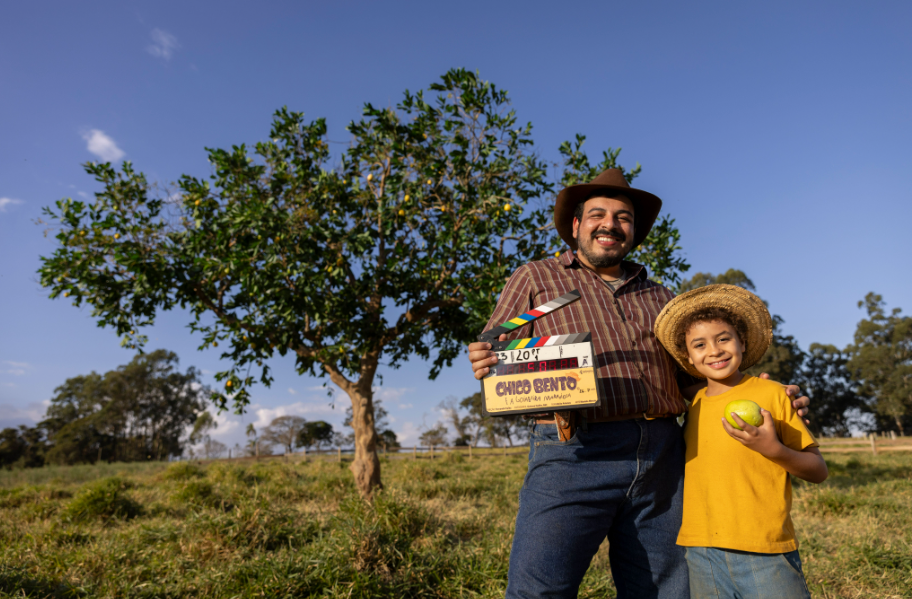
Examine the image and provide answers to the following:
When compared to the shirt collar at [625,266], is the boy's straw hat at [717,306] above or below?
below

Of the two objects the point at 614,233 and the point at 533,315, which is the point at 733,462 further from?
the point at 614,233

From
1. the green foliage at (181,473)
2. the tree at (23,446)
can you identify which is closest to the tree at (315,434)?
the tree at (23,446)

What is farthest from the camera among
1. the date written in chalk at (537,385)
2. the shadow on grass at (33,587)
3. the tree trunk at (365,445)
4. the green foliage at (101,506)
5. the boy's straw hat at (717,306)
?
the tree trunk at (365,445)

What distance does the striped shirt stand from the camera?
2270 mm

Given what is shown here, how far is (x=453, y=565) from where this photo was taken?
177 inches

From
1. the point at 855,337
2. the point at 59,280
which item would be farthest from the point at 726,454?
the point at 855,337

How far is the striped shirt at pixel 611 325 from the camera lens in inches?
89.4

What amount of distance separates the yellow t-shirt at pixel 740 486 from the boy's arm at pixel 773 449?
0.08m

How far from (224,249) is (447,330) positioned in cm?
422

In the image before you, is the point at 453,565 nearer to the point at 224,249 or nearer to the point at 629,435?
the point at 629,435

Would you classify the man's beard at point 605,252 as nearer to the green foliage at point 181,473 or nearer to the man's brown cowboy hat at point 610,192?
the man's brown cowboy hat at point 610,192

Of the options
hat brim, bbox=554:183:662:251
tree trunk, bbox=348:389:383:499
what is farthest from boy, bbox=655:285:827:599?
tree trunk, bbox=348:389:383:499

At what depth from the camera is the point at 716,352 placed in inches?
93.7

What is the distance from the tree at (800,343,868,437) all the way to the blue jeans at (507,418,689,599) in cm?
5431
